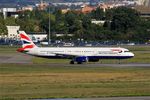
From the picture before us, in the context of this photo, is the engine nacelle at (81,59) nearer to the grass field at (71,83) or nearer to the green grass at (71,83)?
the grass field at (71,83)

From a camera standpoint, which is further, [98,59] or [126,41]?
[126,41]

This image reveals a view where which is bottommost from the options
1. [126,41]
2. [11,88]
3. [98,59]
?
[126,41]

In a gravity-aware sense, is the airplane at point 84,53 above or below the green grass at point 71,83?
below

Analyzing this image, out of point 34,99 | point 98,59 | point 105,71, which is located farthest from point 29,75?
point 98,59

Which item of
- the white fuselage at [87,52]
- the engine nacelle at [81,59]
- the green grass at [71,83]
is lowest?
the engine nacelle at [81,59]

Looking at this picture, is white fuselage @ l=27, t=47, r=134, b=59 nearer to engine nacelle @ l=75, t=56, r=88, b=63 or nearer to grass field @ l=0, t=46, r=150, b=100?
engine nacelle @ l=75, t=56, r=88, b=63

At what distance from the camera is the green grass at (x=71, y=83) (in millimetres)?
45656

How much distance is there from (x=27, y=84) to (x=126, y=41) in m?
137

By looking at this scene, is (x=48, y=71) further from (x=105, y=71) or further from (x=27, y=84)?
(x=27, y=84)

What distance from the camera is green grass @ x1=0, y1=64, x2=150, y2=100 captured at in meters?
45.7

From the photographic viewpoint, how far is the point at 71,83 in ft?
178

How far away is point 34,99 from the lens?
42.3m

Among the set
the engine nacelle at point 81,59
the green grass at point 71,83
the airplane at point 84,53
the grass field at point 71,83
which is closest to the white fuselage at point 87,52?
the airplane at point 84,53

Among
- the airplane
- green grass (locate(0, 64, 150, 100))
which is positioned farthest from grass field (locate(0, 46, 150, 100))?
the airplane
